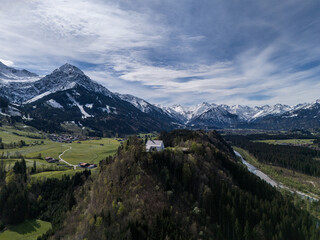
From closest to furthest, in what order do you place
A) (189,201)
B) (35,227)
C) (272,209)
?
1. (189,201)
2. (272,209)
3. (35,227)

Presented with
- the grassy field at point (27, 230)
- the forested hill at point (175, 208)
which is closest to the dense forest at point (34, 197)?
the grassy field at point (27, 230)

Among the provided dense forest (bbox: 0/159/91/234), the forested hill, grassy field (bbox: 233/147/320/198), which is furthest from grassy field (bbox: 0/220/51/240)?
grassy field (bbox: 233/147/320/198)

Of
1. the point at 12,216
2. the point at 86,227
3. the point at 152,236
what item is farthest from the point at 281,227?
the point at 12,216

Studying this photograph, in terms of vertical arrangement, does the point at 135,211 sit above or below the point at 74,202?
above

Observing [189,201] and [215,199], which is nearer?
[189,201]

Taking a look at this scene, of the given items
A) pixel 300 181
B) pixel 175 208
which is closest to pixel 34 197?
pixel 175 208

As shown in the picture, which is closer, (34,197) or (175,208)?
(175,208)

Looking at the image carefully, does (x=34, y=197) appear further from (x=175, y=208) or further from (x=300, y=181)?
(x=300, y=181)

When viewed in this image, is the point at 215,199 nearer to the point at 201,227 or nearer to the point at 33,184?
the point at 201,227

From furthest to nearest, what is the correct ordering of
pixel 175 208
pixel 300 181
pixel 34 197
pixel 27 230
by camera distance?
pixel 300 181 < pixel 34 197 < pixel 27 230 < pixel 175 208
